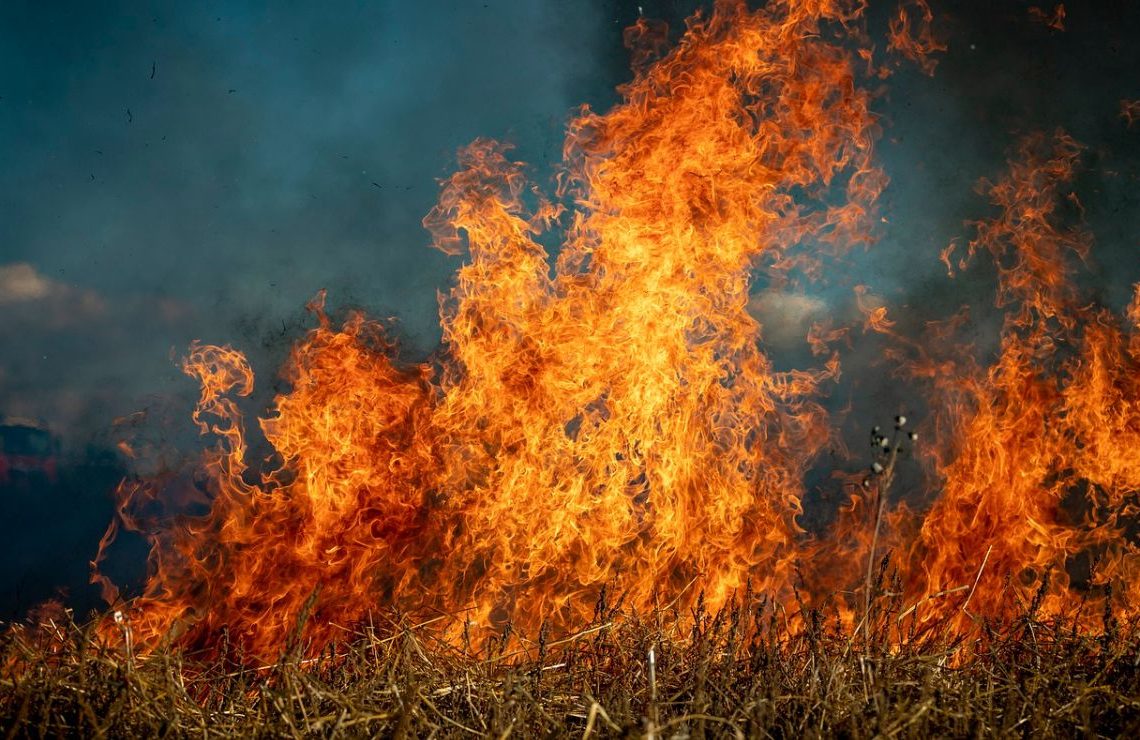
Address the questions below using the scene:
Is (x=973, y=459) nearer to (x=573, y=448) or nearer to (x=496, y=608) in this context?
(x=573, y=448)

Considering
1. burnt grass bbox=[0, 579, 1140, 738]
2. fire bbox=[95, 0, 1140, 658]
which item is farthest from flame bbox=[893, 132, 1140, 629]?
burnt grass bbox=[0, 579, 1140, 738]

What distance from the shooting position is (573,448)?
8672 millimetres

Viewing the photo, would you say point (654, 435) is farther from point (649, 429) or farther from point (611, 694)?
A: point (611, 694)

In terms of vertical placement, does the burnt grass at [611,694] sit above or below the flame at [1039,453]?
below

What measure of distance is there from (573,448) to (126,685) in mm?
5789

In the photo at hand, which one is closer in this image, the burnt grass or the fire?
the burnt grass

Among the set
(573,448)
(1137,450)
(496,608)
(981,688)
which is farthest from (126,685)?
(1137,450)

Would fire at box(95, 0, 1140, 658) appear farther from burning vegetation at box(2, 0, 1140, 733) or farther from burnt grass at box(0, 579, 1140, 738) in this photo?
burnt grass at box(0, 579, 1140, 738)

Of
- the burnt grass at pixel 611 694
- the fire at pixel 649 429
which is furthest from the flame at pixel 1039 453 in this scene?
the burnt grass at pixel 611 694

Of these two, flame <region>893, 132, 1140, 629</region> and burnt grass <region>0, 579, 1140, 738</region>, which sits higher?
flame <region>893, 132, 1140, 629</region>

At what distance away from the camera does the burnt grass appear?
3213 mm

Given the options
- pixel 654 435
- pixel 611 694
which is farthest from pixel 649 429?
pixel 611 694

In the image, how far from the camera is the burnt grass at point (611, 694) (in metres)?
3.21

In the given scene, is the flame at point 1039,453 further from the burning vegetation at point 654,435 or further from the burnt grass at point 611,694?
the burnt grass at point 611,694
